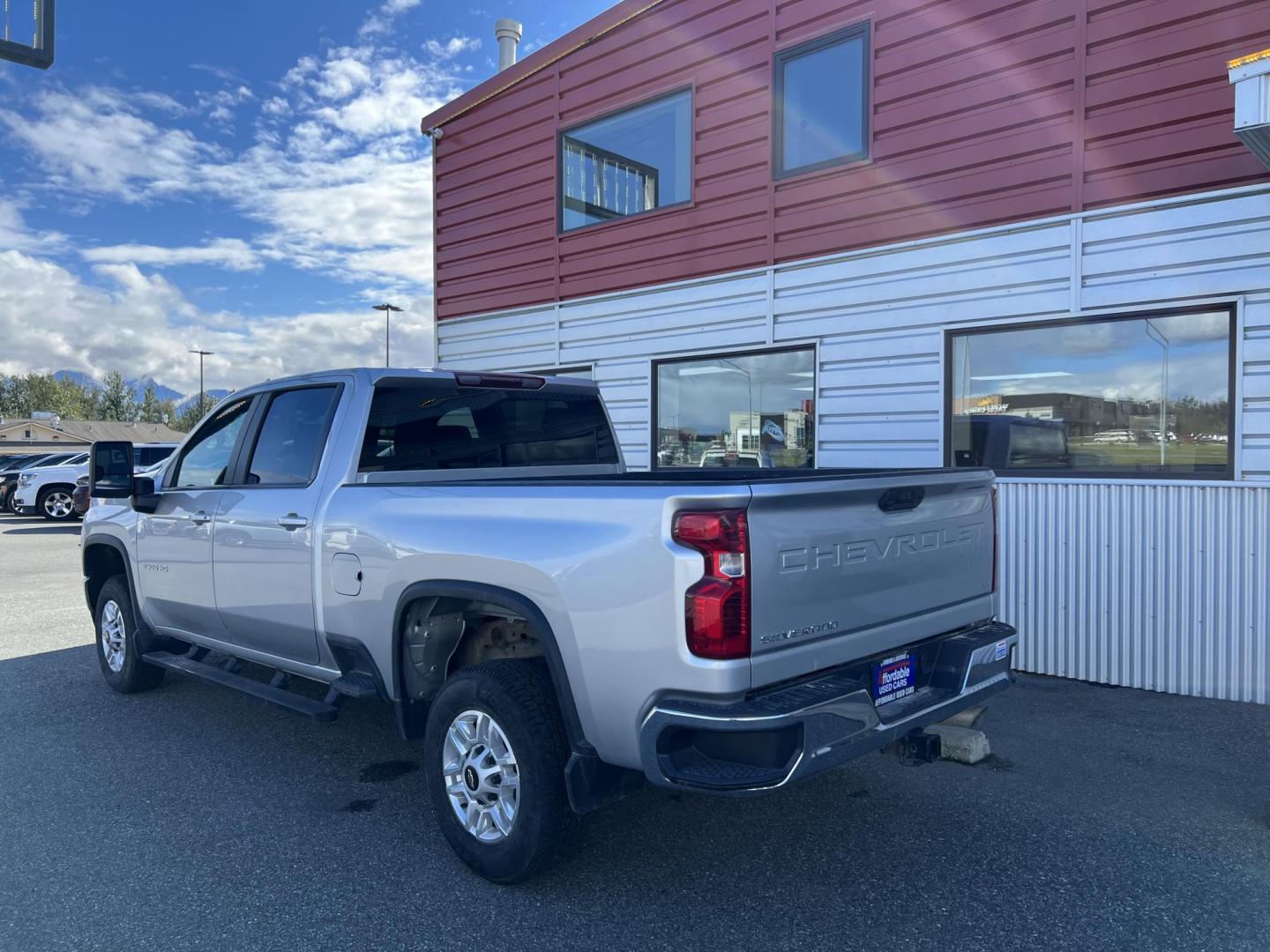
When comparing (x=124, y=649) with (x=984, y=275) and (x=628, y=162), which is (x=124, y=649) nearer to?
(x=628, y=162)

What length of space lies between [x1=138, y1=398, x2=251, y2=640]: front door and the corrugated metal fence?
5.06 metres

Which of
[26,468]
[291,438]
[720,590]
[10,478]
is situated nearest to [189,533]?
[291,438]

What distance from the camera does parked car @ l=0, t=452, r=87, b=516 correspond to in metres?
20.0

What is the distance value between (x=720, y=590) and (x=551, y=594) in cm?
66

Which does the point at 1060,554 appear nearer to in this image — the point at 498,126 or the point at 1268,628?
the point at 1268,628

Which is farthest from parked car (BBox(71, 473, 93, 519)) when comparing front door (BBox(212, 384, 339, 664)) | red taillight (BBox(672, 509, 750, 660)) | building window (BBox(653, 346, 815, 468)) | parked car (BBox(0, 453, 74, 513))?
red taillight (BBox(672, 509, 750, 660))

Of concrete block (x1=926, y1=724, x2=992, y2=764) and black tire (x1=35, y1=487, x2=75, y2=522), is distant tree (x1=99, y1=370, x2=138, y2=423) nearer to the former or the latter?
black tire (x1=35, y1=487, x2=75, y2=522)

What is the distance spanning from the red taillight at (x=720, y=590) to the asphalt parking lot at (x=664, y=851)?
1.05 meters

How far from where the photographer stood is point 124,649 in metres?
5.81

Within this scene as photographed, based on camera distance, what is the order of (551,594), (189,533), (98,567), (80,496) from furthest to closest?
(80,496), (98,567), (189,533), (551,594)

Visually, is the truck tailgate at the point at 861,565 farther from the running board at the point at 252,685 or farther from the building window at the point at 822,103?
the building window at the point at 822,103

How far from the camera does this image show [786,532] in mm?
2818

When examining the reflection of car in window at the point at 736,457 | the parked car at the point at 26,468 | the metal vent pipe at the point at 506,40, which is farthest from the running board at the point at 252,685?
the parked car at the point at 26,468

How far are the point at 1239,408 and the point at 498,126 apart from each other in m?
7.59
